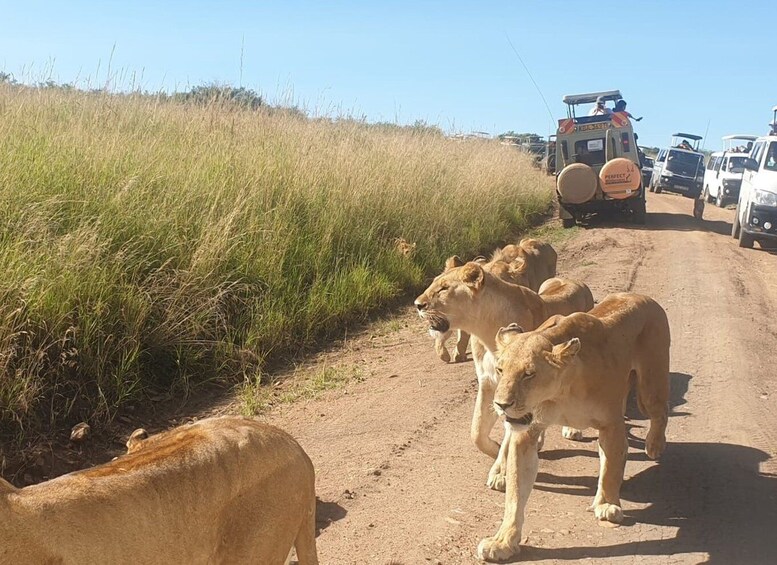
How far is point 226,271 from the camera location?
7922mm

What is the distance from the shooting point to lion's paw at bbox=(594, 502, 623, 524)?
4.72 metres

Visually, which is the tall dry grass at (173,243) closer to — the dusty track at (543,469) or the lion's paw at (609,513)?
the dusty track at (543,469)

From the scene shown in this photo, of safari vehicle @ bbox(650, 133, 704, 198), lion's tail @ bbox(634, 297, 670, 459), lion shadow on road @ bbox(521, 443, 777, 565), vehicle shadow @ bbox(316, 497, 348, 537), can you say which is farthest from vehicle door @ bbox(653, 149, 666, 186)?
vehicle shadow @ bbox(316, 497, 348, 537)

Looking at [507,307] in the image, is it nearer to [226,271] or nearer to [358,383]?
[358,383]

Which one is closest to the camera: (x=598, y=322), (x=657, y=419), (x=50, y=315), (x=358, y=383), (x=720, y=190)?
(x=598, y=322)

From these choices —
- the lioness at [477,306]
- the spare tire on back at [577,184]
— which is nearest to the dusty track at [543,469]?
the lioness at [477,306]

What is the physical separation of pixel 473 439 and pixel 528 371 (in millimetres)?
1228

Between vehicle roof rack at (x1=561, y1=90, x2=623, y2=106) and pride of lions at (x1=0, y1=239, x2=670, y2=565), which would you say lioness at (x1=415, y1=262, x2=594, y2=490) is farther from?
vehicle roof rack at (x1=561, y1=90, x2=623, y2=106)

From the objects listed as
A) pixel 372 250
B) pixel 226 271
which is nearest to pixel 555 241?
pixel 372 250

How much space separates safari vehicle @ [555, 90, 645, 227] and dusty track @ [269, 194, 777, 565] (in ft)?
30.2

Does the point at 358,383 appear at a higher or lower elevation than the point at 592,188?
lower

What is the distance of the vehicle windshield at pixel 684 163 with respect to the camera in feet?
100.0

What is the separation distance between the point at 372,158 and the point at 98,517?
34.0ft

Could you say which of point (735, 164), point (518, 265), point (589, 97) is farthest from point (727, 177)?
point (518, 265)
